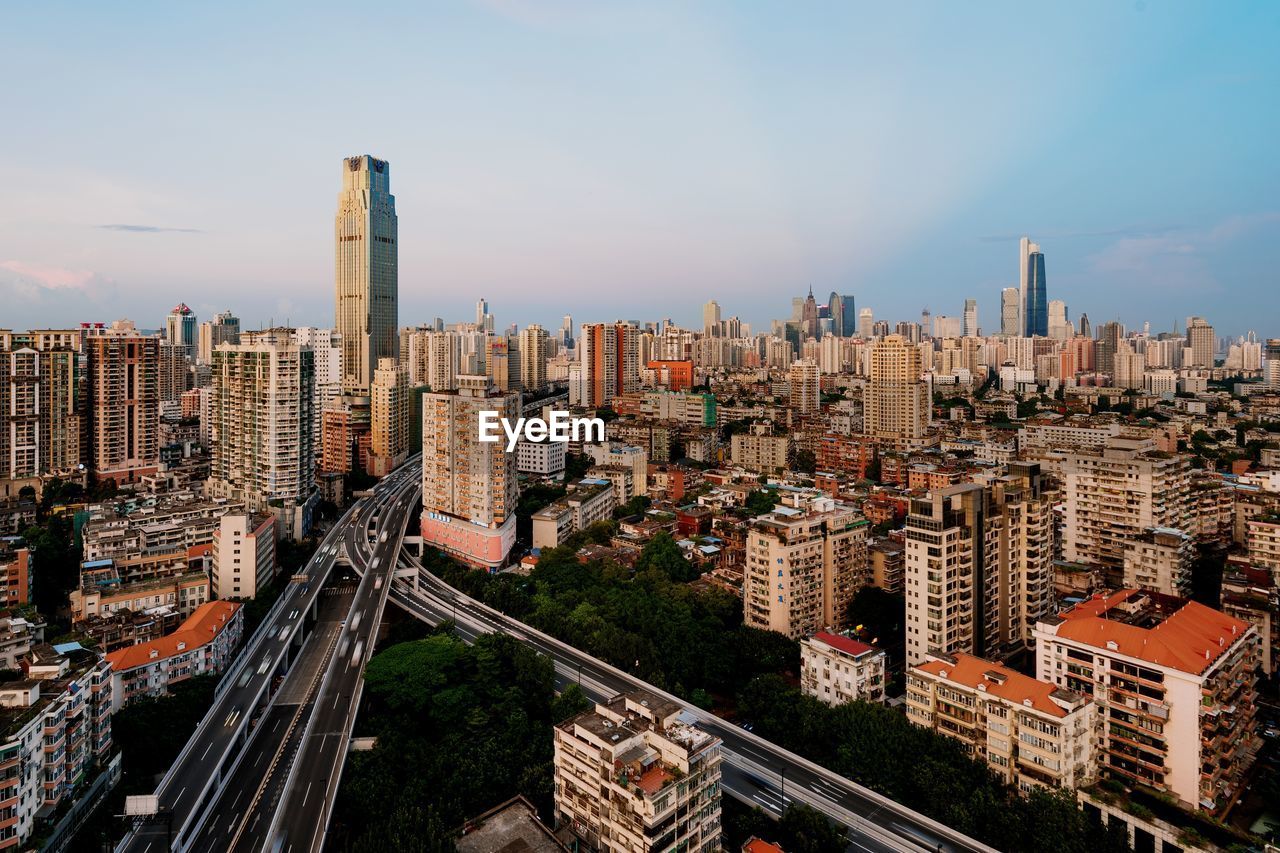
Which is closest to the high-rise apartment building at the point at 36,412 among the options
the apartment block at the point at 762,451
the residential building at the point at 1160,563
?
the apartment block at the point at 762,451

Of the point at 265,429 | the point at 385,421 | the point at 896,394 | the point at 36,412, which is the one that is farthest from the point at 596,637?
the point at 896,394

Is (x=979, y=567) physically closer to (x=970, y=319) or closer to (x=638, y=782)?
(x=638, y=782)

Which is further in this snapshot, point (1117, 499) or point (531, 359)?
point (531, 359)

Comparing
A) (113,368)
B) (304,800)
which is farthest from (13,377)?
(304,800)

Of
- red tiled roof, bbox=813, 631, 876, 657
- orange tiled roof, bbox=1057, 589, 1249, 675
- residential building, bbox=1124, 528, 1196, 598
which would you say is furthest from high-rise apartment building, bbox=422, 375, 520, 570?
residential building, bbox=1124, 528, 1196, 598

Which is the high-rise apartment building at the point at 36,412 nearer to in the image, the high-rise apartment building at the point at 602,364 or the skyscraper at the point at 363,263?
the skyscraper at the point at 363,263

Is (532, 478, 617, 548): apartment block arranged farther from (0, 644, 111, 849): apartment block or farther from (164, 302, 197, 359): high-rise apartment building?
(164, 302, 197, 359): high-rise apartment building
